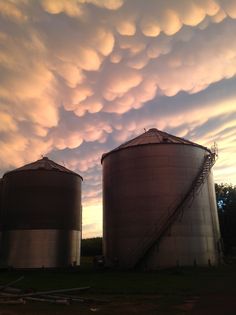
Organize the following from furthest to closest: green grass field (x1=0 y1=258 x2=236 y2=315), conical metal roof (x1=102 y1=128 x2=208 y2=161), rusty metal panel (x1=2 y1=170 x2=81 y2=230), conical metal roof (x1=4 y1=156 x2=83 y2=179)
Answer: conical metal roof (x1=4 y1=156 x2=83 y2=179), rusty metal panel (x1=2 y1=170 x2=81 y2=230), conical metal roof (x1=102 y1=128 x2=208 y2=161), green grass field (x1=0 y1=258 x2=236 y2=315)

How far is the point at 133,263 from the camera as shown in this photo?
2936cm

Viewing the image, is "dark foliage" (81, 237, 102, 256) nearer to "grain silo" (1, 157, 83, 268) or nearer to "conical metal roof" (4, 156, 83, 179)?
"grain silo" (1, 157, 83, 268)

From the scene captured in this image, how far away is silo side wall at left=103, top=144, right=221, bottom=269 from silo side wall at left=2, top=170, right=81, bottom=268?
219 inches

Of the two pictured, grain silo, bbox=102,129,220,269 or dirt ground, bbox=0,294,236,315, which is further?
grain silo, bbox=102,129,220,269

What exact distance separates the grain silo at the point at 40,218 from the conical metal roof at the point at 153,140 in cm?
636

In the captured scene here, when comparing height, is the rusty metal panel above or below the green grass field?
above

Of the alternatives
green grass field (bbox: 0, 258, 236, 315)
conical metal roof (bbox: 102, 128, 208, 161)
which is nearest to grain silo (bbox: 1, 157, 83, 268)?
conical metal roof (bbox: 102, 128, 208, 161)

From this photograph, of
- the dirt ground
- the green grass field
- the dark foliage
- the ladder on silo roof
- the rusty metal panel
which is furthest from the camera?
the dark foliage

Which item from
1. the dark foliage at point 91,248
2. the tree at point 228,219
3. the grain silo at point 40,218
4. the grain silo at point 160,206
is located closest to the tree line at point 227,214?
the tree at point 228,219

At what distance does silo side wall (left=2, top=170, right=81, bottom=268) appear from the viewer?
113ft

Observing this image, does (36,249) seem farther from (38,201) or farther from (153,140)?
(153,140)

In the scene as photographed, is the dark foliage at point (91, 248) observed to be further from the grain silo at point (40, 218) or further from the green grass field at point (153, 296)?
the green grass field at point (153, 296)

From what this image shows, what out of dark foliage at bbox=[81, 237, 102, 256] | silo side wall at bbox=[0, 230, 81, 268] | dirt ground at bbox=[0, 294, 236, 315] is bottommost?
dirt ground at bbox=[0, 294, 236, 315]

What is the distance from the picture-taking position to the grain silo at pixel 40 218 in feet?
113
